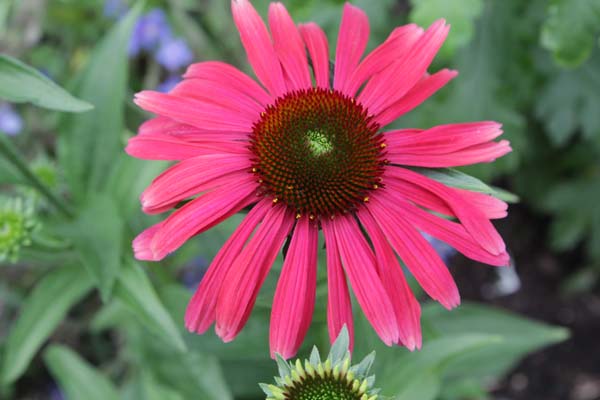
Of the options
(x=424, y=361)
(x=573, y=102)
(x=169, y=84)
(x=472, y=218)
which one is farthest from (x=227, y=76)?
(x=169, y=84)

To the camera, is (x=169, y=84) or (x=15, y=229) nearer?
(x=15, y=229)

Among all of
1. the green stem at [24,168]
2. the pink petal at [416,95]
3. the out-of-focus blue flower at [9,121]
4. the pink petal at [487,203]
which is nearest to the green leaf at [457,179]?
the pink petal at [487,203]

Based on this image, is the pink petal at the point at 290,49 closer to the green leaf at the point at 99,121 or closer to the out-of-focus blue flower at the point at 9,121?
the green leaf at the point at 99,121

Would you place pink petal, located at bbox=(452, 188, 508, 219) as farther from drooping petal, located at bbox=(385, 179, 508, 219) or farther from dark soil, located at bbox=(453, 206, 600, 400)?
dark soil, located at bbox=(453, 206, 600, 400)

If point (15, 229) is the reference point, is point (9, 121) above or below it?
above

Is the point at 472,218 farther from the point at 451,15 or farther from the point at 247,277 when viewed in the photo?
the point at 451,15

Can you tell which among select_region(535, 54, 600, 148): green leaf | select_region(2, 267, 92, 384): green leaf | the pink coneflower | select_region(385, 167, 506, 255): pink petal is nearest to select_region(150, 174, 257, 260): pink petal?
the pink coneflower
